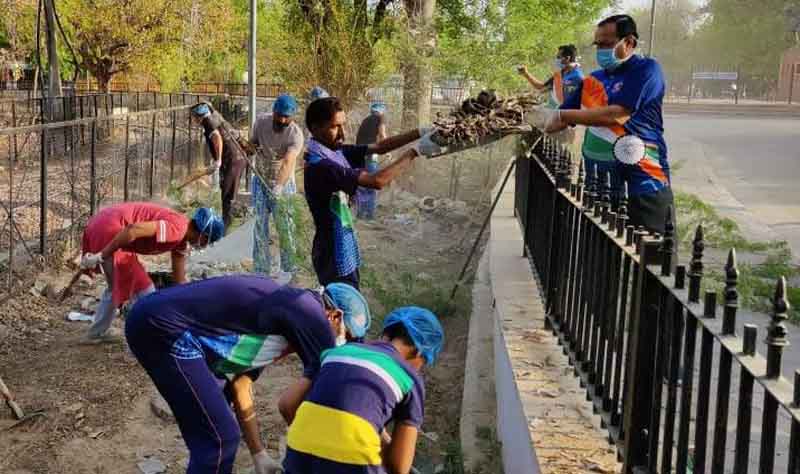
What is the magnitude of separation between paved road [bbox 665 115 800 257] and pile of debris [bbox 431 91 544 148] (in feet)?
18.6

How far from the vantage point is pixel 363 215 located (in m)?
12.0

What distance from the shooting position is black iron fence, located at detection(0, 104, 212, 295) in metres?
8.30

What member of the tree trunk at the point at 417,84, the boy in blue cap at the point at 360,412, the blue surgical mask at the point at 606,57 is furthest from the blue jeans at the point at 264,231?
the tree trunk at the point at 417,84

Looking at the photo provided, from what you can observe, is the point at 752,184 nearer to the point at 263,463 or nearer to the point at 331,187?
the point at 331,187

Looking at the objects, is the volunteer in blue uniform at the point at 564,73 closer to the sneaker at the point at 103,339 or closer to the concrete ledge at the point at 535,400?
the concrete ledge at the point at 535,400

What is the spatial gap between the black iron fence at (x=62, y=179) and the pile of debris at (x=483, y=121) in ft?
13.9

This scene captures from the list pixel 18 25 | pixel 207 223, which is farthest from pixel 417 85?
pixel 18 25

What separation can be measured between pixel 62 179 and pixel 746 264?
6.66 metres

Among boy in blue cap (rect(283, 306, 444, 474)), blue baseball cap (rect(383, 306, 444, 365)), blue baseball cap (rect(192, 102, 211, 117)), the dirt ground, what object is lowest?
the dirt ground

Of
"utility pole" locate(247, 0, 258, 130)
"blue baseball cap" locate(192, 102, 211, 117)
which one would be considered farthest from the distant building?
"blue baseball cap" locate(192, 102, 211, 117)

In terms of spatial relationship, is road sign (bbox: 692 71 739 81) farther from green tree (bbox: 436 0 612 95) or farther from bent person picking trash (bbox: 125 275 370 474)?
bent person picking trash (bbox: 125 275 370 474)

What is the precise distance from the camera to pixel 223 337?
11.5 feet

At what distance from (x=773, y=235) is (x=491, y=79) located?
6781mm

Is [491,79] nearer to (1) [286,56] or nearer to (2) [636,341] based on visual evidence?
(1) [286,56]
